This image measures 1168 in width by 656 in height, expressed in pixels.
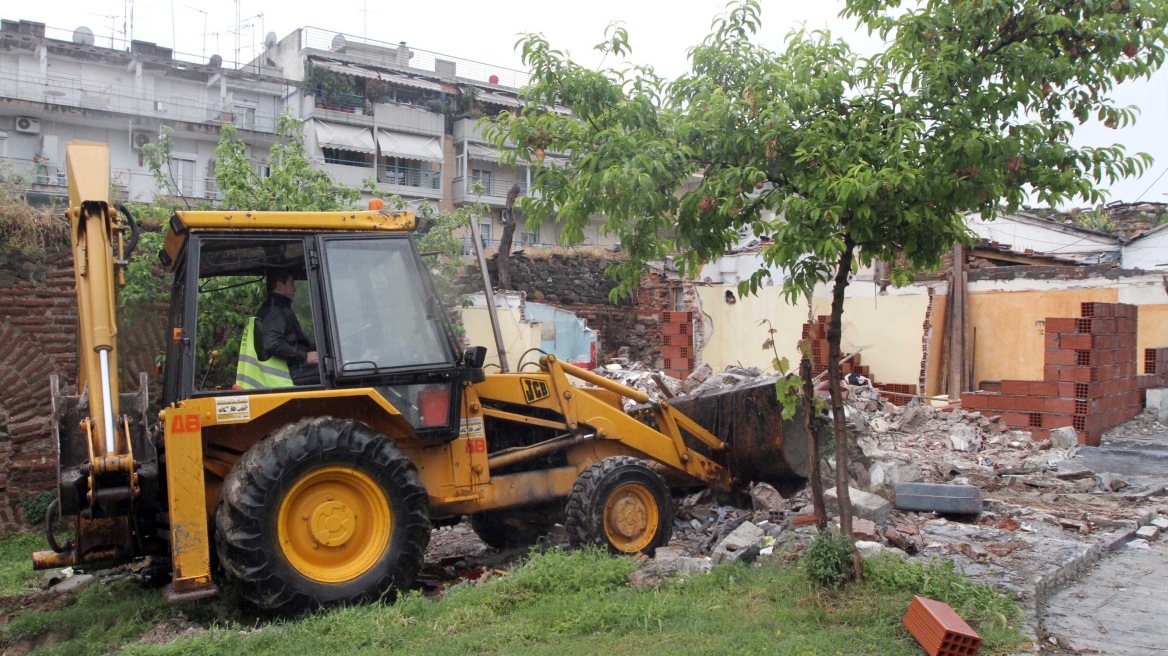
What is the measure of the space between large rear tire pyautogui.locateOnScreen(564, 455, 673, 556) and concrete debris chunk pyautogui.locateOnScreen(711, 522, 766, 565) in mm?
536

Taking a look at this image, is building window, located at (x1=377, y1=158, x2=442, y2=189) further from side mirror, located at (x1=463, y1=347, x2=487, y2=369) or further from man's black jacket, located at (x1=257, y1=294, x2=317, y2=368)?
side mirror, located at (x1=463, y1=347, x2=487, y2=369)

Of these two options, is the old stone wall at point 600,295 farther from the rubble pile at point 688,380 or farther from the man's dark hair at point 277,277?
the man's dark hair at point 277,277

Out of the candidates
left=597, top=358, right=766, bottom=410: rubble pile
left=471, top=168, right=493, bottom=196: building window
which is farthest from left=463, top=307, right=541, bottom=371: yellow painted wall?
left=471, top=168, right=493, bottom=196: building window

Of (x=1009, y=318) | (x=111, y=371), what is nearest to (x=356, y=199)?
(x=111, y=371)

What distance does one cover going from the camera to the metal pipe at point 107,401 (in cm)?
534

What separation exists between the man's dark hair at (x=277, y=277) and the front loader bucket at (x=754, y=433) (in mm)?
3237

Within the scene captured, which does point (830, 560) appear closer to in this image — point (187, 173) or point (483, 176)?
point (187, 173)

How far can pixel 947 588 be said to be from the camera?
5227mm

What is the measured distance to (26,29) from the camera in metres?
34.9

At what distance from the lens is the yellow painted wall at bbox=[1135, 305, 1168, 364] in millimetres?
15227

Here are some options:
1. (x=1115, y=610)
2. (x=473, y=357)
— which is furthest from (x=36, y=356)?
(x=1115, y=610)

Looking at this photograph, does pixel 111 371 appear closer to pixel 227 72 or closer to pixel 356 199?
pixel 356 199

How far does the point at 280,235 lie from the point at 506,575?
260 cm

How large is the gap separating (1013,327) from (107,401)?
1525 cm
